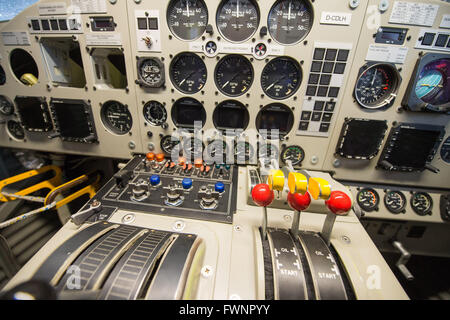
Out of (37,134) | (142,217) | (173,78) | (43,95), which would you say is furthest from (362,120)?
(37,134)

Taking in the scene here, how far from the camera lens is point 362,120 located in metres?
1.43

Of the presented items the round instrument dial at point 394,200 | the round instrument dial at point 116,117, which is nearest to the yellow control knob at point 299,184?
the round instrument dial at point 394,200

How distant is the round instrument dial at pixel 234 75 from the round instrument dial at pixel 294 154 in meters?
0.65

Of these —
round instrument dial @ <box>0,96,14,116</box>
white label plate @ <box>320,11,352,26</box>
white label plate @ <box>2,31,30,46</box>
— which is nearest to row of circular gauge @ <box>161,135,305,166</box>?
white label plate @ <box>320,11,352,26</box>

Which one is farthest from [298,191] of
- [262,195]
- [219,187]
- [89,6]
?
[89,6]

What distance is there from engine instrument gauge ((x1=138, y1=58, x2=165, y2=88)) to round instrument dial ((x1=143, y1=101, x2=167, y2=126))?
0.57 ft

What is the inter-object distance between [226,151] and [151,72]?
3.09ft

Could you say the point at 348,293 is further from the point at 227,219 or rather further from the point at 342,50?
the point at 342,50

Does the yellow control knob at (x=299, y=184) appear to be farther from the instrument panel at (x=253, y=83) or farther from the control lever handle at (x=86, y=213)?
the control lever handle at (x=86, y=213)

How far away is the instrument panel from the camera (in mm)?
1288

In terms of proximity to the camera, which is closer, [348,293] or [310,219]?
[348,293]

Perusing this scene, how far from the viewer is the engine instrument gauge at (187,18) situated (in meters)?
1.36

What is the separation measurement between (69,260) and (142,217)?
39cm

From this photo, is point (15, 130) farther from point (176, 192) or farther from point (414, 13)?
point (414, 13)
